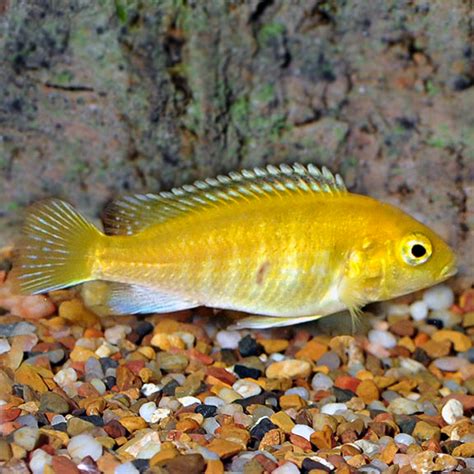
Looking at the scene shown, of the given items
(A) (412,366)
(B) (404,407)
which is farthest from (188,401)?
(A) (412,366)

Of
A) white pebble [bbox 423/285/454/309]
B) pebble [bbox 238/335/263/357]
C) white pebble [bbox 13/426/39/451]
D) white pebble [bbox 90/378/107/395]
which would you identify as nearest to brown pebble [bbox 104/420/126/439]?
white pebble [bbox 13/426/39/451]

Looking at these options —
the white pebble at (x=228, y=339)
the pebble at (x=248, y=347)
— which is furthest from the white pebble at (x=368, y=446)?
the white pebble at (x=228, y=339)

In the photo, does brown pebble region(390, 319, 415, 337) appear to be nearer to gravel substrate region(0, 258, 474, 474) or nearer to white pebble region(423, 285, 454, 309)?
gravel substrate region(0, 258, 474, 474)

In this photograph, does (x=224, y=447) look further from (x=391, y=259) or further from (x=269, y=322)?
(x=391, y=259)

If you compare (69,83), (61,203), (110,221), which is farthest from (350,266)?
(69,83)

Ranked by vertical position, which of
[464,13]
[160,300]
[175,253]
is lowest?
[160,300]

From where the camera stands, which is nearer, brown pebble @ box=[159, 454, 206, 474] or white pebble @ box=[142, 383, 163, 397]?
brown pebble @ box=[159, 454, 206, 474]

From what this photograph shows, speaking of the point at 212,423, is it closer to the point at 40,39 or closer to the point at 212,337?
the point at 212,337

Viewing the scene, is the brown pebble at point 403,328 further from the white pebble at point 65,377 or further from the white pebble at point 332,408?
the white pebble at point 65,377
